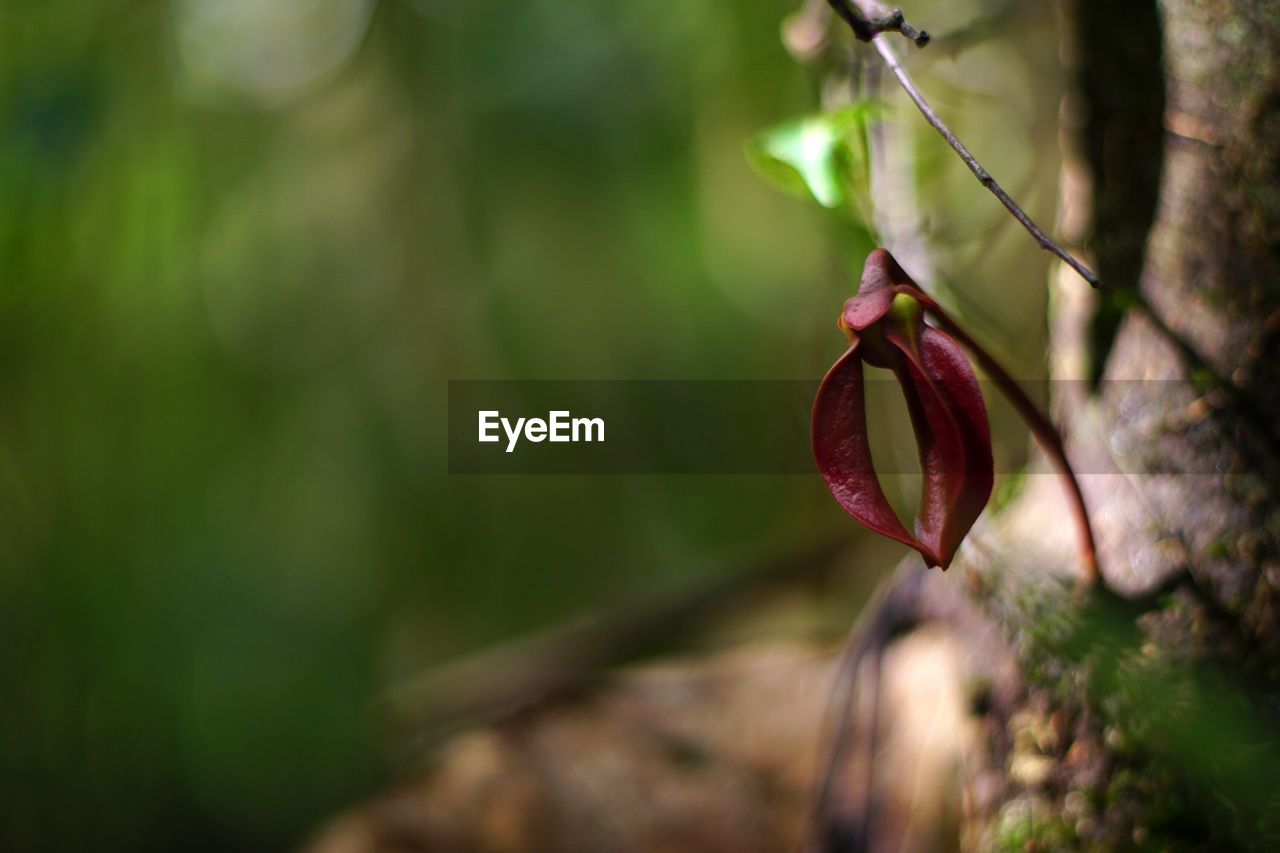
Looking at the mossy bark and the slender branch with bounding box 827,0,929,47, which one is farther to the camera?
the mossy bark

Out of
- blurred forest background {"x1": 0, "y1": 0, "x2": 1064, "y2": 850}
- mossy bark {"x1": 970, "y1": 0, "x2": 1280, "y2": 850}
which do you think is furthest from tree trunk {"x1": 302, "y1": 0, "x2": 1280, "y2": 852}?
blurred forest background {"x1": 0, "y1": 0, "x2": 1064, "y2": 850}

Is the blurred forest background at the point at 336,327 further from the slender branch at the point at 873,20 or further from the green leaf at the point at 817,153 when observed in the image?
the slender branch at the point at 873,20

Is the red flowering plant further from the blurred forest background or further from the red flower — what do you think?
the blurred forest background

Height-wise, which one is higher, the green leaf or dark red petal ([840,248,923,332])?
the green leaf

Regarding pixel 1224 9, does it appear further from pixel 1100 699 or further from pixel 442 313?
pixel 442 313

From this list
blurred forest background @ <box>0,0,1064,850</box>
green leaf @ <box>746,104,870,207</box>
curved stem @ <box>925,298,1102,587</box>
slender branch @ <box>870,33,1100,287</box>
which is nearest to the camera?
slender branch @ <box>870,33,1100,287</box>

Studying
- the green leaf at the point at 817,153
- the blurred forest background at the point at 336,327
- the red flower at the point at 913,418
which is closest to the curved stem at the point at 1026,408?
the red flower at the point at 913,418
